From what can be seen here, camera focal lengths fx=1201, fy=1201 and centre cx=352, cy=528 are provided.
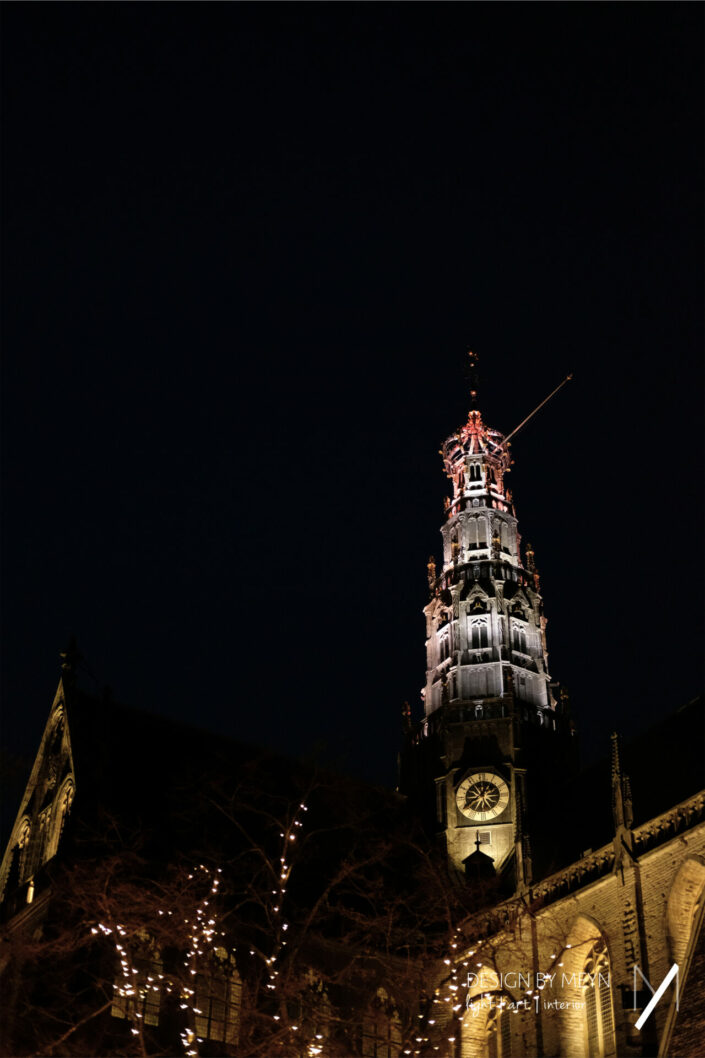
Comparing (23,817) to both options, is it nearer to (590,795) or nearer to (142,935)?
(142,935)

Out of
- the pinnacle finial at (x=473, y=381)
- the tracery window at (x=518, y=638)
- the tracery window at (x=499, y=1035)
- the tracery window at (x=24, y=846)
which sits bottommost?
the tracery window at (x=499, y=1035)

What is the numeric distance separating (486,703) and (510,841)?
495cm

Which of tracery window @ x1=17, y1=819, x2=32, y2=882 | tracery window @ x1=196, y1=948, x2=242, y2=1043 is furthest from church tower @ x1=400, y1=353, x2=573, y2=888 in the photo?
tracery window @ x1=17, y1=819, x2=32, y2=882

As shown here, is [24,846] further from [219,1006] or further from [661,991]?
[661,991]

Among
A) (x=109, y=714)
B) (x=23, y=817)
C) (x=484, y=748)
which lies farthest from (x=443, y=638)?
(x=23, y=817)

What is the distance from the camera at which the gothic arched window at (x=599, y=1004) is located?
31175 mm

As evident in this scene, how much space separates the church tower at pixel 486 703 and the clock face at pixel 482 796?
0.03 meters

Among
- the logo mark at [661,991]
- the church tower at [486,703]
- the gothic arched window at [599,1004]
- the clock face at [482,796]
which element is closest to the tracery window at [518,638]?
the church tower at [486,703]

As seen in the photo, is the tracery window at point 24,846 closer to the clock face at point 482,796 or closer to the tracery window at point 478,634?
the clock face at point 482,796

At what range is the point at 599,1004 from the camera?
3180cm

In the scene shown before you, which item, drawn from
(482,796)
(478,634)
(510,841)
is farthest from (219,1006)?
(478,634)

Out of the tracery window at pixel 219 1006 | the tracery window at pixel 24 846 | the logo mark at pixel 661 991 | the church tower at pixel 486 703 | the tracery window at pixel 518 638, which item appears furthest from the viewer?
the tracery window at pixel 518 638

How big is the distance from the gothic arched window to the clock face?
8503 millimetres

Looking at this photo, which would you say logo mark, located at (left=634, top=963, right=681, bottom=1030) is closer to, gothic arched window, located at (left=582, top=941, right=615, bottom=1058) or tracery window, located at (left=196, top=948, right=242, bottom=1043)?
gothic arched window, located at (left=582, top=941, right=615, bottom=1058)
